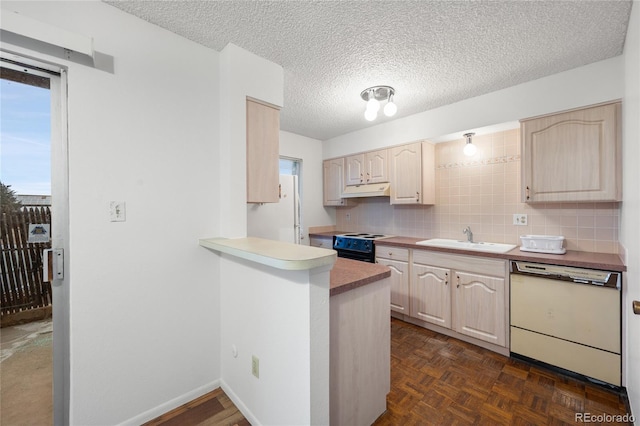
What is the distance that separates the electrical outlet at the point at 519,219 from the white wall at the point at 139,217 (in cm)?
280

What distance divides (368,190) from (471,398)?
7.58ft

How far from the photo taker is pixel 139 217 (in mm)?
1529

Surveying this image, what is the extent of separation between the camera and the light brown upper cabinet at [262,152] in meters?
1.90

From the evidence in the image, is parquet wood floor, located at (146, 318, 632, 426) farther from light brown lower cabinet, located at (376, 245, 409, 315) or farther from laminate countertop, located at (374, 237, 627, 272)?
laminate countertop, located at (374, 237, 627, 272)

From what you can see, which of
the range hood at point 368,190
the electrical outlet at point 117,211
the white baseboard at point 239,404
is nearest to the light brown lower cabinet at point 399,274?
the range hood at point 368,190

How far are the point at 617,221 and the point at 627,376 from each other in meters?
1.16

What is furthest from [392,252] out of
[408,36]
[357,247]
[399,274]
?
[408,36]

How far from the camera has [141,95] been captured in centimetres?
154

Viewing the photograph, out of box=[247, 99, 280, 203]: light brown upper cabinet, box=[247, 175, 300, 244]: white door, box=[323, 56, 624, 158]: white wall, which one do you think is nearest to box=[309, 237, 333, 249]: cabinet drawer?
box=[247, 175, 300, 244]: white door

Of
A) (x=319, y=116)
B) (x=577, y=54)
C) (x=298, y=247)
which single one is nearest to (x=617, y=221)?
(x=577, y=54)

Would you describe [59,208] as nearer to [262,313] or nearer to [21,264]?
[21,264]

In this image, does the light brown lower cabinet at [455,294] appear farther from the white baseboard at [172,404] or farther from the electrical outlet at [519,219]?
the white baseboard at [172,404]

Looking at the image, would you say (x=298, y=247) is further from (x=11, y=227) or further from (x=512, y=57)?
(x=512, y=57)

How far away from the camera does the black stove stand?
122 inches
